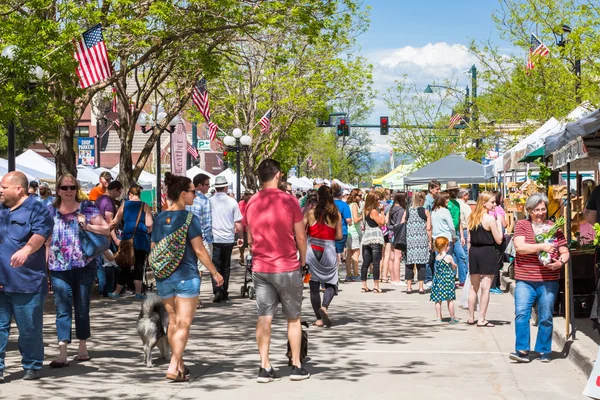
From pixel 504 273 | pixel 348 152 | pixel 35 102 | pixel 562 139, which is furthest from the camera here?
pixel 348 152

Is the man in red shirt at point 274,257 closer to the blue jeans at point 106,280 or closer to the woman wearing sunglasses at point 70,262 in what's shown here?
the woman wearing sunglasses at point 70,262

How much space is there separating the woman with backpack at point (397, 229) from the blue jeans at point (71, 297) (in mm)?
9330

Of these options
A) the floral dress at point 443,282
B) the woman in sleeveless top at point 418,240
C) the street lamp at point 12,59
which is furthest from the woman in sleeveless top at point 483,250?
the street lamp at point 12,59

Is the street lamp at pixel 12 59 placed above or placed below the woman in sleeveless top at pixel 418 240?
above

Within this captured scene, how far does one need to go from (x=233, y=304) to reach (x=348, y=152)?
10104 centimetres

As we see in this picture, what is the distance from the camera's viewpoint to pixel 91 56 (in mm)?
16109

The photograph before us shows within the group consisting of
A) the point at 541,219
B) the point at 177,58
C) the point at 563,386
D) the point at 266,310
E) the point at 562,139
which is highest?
the point at 177,58

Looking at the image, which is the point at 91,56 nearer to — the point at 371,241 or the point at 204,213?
the point at 204,213

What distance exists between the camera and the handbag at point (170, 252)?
8.23 meters

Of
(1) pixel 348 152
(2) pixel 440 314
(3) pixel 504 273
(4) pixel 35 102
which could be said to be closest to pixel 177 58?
(4) pixel 35 102

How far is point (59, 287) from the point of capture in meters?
8.98

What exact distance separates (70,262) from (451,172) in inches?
796

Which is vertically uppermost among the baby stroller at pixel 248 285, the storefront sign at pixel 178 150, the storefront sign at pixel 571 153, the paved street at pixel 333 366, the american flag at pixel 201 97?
the american flag at pixel 201 97

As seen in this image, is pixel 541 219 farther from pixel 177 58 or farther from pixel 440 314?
pixel 177 58
